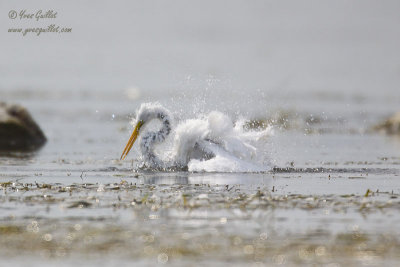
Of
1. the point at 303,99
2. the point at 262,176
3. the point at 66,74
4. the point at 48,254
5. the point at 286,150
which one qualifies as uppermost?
the point at 66,74

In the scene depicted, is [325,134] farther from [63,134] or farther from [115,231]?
[115,231]

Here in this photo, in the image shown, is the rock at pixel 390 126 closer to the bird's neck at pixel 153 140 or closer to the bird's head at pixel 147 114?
the bird's head at pixel 147 114

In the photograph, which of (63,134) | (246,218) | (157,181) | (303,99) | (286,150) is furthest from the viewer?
(303,99)

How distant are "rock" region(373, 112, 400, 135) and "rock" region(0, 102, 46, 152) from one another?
11820 millimetres

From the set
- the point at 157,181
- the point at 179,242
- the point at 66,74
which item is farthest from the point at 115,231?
the point at 66,74

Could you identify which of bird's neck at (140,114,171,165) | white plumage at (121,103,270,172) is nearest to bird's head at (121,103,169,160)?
bird's neck at (140,114,171,165)

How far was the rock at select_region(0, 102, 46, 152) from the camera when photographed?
24.6m

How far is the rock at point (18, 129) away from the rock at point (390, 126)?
38.8 ft

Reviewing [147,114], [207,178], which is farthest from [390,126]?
[207,178]

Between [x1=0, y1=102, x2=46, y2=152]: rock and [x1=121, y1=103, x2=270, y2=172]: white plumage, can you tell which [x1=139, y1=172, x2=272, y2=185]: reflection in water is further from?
[x1=0, y1=102, x2=46, y2=152]: rock

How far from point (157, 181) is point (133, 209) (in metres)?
3.21

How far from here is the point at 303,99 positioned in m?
43.6

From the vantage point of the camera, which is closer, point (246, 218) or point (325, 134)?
point (246, 218)

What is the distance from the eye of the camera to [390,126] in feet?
99.7
